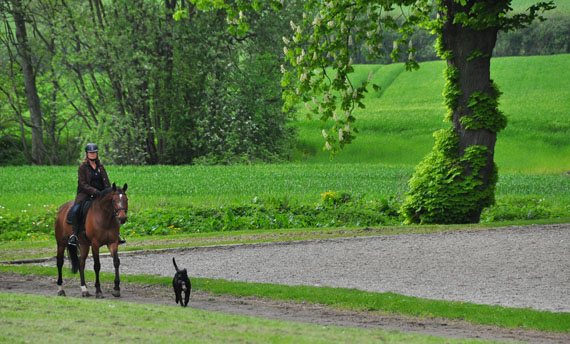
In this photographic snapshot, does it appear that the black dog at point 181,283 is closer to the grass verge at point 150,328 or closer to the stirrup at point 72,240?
the grass verge at point 150,328

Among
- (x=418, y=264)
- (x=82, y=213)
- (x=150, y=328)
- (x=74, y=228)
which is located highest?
(x=82, y=213)

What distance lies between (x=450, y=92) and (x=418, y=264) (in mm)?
7705

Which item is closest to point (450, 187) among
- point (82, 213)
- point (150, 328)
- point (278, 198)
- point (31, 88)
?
point (278, 198)

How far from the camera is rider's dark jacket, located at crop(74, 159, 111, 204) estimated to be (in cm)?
1135

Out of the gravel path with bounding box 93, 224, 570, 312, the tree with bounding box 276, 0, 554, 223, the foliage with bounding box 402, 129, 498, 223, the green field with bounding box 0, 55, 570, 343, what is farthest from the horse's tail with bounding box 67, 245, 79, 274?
the foliage with bounding box 402, 129, 498, 223

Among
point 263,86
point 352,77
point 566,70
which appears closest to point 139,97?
point 263,86

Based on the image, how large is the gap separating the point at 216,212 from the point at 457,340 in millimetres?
14512

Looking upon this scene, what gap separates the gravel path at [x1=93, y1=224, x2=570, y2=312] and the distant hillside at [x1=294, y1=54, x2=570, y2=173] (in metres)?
30.8

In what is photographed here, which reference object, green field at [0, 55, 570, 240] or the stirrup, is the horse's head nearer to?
the stirrup

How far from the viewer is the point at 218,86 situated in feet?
134

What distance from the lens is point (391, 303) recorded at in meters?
10.6

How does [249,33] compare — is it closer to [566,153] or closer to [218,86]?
[218,86]

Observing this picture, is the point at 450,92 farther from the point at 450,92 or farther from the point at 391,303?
the point at 391,303

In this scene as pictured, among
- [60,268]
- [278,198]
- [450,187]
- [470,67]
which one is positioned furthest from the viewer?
[278,198]
